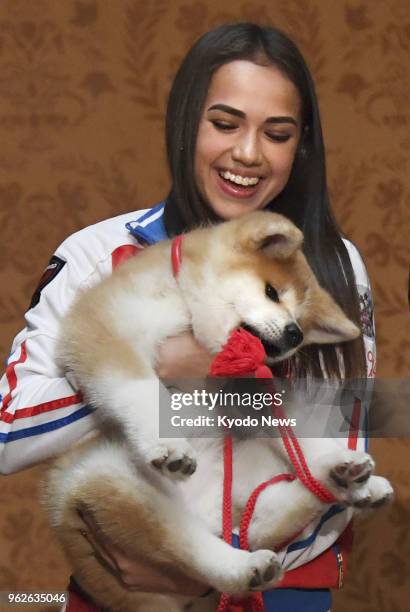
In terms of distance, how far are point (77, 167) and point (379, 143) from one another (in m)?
0.80

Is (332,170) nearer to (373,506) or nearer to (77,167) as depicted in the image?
(77,167)

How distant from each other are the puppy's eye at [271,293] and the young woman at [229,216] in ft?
0.48

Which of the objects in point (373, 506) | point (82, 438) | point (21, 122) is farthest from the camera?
point (21, 122)

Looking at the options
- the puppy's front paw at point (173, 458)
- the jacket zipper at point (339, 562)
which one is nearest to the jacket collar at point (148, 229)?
the puppy's front paw at point (173, 458)

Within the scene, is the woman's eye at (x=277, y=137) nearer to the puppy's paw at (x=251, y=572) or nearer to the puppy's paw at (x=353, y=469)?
the puppy's paw at (x=353, y=469)

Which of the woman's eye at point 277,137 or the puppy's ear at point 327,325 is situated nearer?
the puppy's ear at point 327,325

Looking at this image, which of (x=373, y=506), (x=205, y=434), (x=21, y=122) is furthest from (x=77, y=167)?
(x=373, y=506)

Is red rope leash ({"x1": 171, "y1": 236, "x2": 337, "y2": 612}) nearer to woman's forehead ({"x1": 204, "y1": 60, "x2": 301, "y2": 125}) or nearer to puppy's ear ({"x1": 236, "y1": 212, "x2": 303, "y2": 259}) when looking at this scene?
puppy's ear ({"x1": 236, "y1": 212, "x2": 303, "y2": 259})

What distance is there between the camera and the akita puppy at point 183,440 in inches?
42.2

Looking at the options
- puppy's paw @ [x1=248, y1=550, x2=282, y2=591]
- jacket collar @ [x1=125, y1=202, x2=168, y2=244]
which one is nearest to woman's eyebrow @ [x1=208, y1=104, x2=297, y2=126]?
jacket collar @ [x1=125, y1=202, x2=168, y2=244]

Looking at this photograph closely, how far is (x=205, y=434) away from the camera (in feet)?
3.82

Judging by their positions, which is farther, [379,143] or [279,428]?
[379,143]

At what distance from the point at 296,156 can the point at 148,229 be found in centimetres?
31

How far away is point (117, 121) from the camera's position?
2145mm
